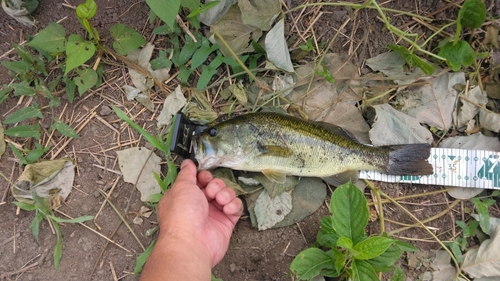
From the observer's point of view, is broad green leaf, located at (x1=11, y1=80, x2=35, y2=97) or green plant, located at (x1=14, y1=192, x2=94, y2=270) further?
broad green leaf, located at (x1=11, y1=80, x2=35, y2=97)

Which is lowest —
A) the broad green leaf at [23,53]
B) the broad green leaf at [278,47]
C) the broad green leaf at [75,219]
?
the broad green leaf at [75,219]

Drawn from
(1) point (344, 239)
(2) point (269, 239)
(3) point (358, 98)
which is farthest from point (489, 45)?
(2) point (269, 239)

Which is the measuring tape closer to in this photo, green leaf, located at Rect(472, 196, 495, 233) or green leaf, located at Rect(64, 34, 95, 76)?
green leaf, located at Rect(472, 196, 495, 233)

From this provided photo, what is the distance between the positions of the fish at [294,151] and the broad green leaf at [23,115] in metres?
1.82

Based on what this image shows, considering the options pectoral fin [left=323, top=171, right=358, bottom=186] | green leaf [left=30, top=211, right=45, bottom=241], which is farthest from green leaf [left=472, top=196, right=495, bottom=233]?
green leaf [left=30, top=211, right=45, bottom=241]

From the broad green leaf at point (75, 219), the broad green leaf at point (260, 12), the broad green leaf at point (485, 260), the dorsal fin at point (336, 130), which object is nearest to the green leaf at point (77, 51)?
the broad green leaf at point (75, 219)

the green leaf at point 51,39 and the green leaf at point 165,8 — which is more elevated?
the green leaf at point 165,8

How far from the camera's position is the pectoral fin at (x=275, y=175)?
371cm

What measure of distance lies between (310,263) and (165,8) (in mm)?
2583

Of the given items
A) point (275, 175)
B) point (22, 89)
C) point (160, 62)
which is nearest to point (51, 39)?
point (22, 89)

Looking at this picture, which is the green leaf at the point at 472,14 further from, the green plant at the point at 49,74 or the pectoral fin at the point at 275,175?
the green plant at the point at 49,74

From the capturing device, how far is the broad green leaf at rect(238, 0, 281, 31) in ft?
12.3

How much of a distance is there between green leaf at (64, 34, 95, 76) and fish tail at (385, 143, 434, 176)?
318 centimetres

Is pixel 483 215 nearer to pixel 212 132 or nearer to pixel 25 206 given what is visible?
pixel 212 132
